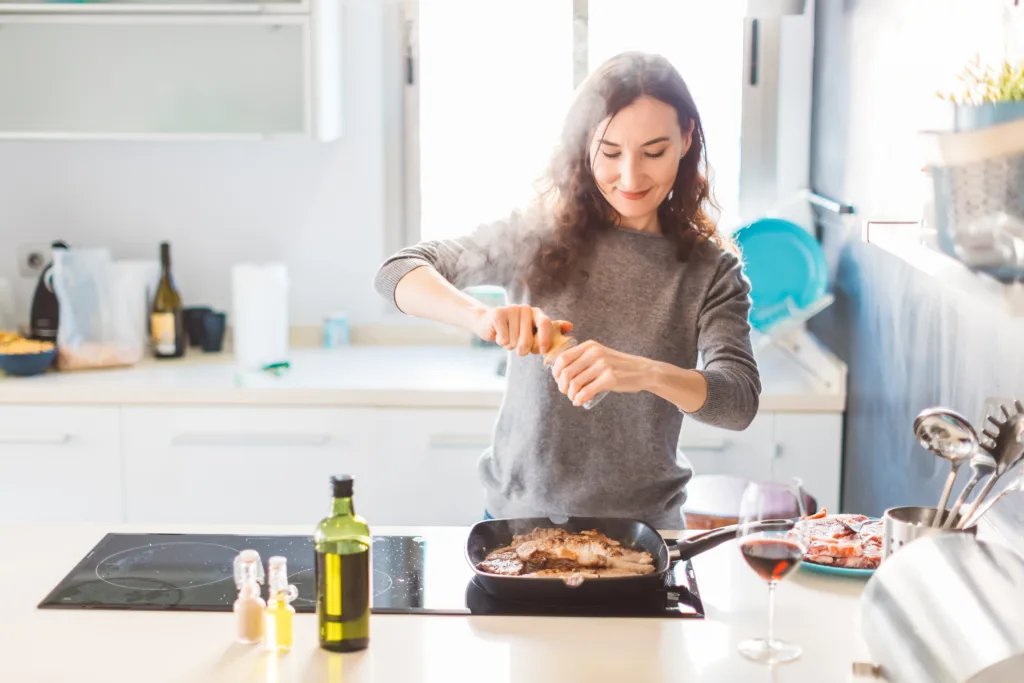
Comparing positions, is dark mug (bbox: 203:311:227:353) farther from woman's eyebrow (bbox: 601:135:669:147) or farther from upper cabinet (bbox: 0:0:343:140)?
woman's eyebrow (bbox: 601:135:669:147)

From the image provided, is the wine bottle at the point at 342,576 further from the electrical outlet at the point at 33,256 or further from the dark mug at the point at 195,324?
the electrical outlet at the point at 33,256

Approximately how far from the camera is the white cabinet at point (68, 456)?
9.89 feet

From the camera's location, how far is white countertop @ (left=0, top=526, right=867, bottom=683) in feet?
4.46

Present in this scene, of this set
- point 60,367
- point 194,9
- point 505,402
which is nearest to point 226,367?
point 60,367

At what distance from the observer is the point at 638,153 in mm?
1896

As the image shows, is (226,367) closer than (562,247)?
No

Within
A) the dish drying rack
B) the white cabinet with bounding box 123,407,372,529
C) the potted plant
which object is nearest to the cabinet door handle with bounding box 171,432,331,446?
the white cabinet with bounding box 123,407,372,529

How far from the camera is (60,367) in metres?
3.22

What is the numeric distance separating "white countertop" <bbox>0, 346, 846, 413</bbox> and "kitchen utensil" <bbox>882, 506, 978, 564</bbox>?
4.38 feet

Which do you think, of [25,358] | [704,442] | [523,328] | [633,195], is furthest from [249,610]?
[25,358]

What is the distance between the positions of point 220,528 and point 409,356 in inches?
63.9

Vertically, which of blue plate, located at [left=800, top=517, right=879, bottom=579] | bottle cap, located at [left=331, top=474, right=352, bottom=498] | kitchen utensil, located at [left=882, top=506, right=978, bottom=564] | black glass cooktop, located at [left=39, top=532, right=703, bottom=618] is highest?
bottle cap, located at [left=331, top=474, right=352, bottom=498]

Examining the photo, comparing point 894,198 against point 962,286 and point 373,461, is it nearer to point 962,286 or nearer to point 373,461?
point 962,286

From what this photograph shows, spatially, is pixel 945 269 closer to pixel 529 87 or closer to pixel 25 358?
pixel 529 87
